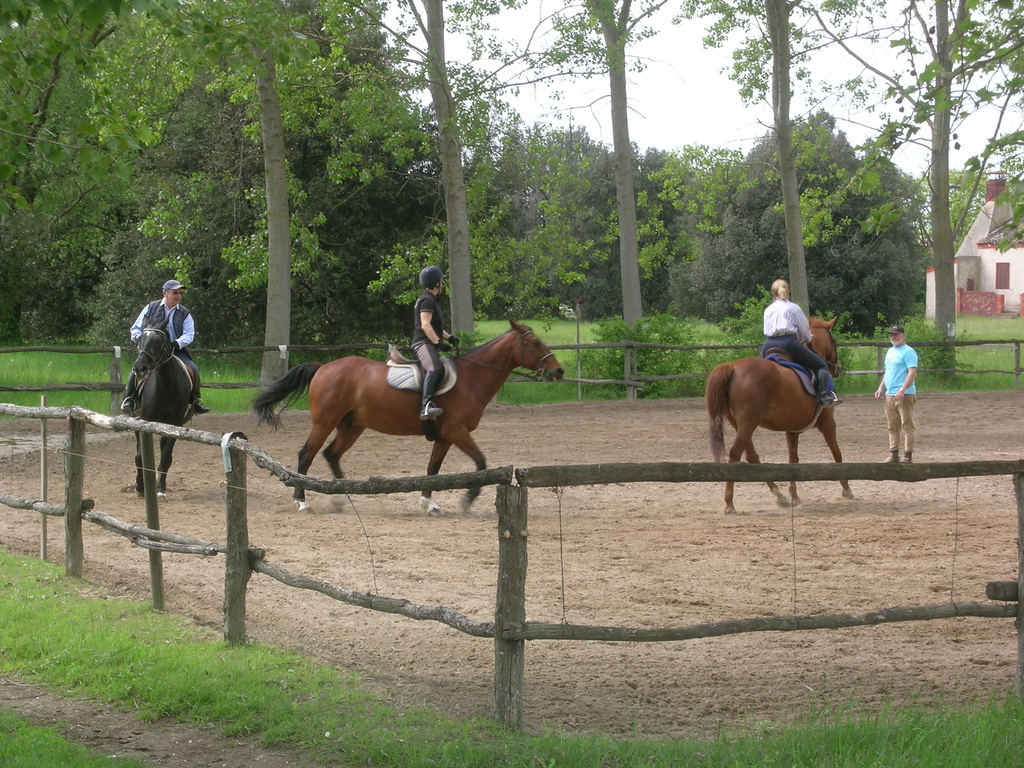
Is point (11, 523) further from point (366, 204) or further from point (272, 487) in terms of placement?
point (366, 204)

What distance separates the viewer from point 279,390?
436 inches

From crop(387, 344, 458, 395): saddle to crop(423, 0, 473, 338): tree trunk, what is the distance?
10.8 meters

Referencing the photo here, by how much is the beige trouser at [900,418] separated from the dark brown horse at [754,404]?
2179 millimetres

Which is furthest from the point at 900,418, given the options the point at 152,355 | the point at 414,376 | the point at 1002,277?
the point at 1002,277

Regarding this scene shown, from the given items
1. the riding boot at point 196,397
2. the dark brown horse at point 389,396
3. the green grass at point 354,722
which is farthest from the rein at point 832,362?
the riding boot at point 196,397

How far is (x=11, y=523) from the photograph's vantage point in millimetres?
10031

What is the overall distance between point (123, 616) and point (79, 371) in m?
20.3

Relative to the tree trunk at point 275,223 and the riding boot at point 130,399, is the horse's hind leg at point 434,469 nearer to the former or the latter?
the riding boot at point 130,399

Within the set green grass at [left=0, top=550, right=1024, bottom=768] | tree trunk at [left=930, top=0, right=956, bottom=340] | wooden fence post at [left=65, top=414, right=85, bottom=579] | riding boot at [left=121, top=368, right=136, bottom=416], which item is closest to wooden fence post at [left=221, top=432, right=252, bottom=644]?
green grass at [left=0, top=550, right=1024, bottom=768]

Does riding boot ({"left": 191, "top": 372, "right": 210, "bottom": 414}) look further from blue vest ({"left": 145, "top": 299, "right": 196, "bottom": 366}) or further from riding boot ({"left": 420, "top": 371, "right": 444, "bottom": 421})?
riding boot ({"left": 420, "top": 371, "right": 444, "bottom": 421})

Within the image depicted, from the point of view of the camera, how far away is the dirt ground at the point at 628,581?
5.61 m

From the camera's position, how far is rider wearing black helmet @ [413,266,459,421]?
10.6 m

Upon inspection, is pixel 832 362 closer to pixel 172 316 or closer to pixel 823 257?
pixel 172 316

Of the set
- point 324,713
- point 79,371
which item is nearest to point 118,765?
point 324,713
